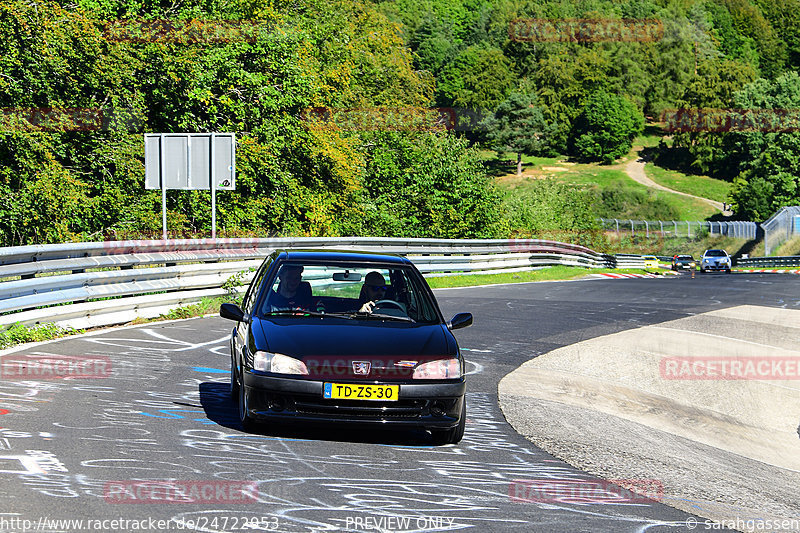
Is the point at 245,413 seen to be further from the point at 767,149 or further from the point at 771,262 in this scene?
the point at 767,149

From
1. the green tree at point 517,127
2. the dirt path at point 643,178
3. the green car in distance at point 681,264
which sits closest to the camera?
the green car in distance at point 681,264

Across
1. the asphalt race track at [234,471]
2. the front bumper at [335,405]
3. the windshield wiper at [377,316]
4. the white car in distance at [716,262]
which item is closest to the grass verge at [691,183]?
the white car in distance at [716,262]

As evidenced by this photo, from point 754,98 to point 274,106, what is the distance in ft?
Result: 344

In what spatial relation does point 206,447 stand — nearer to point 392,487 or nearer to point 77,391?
point 392,487

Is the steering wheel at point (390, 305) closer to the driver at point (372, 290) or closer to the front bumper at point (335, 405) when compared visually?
the driver at point (372, 290)

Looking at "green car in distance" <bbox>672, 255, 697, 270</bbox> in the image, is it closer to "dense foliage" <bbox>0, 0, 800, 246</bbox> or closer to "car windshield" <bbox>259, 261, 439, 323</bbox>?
"dense foliage" <bbox>0, 0, 800, 246</bbox>

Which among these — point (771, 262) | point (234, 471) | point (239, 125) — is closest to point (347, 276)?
point (234, 471)

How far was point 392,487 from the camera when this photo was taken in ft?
19.5

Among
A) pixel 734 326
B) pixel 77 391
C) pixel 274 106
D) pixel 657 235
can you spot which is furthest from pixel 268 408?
pixel 657 235

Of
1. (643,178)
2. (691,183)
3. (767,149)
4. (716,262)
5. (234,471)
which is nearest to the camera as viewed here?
(234,471)

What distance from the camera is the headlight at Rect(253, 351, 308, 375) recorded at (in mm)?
7013

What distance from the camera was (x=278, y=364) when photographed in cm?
705

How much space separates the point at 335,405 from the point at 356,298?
154 cm

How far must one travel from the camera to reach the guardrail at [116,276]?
38.5 feet
